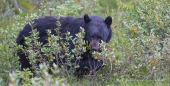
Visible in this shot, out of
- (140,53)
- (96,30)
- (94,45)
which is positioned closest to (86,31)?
(96,30)

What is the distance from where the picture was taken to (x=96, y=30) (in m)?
8.08

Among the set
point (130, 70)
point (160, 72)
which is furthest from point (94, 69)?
point (160, 72)

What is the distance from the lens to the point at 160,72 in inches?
304

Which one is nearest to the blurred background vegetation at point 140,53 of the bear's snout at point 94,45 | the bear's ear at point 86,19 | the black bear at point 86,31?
the black bear at point 86,31

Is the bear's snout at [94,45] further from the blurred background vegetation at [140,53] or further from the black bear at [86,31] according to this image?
the blurred background vegetation at [140,53]

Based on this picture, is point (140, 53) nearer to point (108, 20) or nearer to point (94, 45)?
point (94, 45)

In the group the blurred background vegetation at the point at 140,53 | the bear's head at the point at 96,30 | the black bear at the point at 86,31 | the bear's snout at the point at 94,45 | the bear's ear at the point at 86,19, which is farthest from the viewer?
the bear's ear at the point at 86,19

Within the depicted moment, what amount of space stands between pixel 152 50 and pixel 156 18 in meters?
0.94

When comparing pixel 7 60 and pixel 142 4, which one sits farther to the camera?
pixel 142 4

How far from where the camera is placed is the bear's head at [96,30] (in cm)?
794

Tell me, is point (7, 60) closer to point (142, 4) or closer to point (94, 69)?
point (94, 69)

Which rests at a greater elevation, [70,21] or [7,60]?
[70,21]

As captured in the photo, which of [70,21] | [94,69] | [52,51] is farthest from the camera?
[70,21]

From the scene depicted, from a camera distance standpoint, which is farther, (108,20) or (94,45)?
(108,20)
